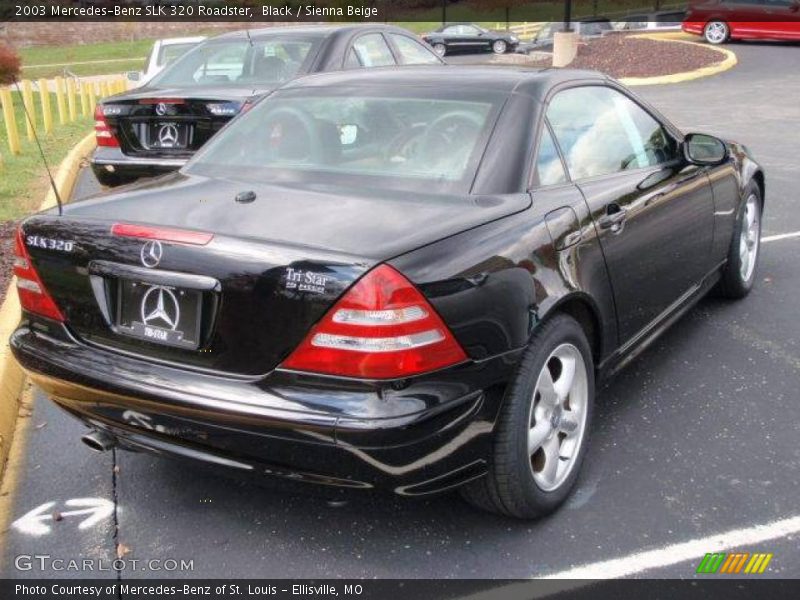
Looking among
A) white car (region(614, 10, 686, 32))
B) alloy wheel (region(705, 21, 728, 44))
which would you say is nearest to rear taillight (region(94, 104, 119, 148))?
alloy wheel (region(705, 21, 728, 44))

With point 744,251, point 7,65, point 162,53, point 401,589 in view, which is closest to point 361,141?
point 401,589

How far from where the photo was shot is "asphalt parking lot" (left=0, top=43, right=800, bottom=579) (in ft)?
9.63

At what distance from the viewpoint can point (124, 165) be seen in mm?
6812

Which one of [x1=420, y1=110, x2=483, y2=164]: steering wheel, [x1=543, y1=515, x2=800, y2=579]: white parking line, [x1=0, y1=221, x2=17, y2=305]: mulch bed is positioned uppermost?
[x1=420, y1=110, x2=483, y2=164]: steering wheel

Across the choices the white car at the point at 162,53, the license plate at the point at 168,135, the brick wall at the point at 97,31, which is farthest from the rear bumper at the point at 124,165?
the brick wall at the point at 97,31

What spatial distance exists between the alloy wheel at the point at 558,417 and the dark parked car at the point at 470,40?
1316 inches

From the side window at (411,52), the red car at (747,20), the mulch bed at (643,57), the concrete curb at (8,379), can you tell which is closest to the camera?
the concrete curb at (8,379)

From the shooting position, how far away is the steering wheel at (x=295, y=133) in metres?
3.63

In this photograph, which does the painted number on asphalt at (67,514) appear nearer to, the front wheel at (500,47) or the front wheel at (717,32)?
the front wheel at (717,32)

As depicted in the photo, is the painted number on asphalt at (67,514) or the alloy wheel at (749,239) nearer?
the painted number on asphalt at (67,514)

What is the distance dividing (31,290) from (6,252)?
10.7ft

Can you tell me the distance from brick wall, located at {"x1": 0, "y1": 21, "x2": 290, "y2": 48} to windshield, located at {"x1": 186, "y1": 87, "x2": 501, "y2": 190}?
41.7 metres

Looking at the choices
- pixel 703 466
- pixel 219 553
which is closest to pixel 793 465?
pixel 703 466

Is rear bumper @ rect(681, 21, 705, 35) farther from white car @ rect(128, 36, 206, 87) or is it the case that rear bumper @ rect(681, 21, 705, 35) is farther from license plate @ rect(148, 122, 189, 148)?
license plate @ rect(148, 122, 189, 148)
